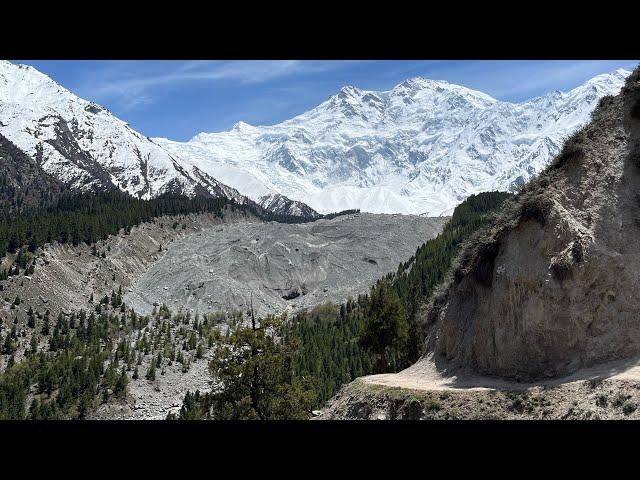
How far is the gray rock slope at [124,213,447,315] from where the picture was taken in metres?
135

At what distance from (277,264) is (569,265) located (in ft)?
440

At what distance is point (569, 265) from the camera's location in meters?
23.3

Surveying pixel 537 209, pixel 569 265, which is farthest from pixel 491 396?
pixel 537 209

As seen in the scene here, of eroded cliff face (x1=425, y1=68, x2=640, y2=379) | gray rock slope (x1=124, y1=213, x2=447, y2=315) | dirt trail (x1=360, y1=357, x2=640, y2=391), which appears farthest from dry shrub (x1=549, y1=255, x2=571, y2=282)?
gray rock slope (x1=124, y1=213, x2=447, y2=315)

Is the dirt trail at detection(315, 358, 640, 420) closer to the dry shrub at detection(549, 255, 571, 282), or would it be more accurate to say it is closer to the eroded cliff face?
the eroded cliff face

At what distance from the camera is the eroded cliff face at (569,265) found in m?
22.3

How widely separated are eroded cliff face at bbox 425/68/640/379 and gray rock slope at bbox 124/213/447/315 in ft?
312

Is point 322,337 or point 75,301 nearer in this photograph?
point 322,337

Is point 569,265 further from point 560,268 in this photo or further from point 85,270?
point 85,270

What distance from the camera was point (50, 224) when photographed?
457 ft
